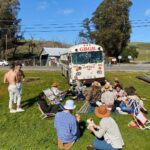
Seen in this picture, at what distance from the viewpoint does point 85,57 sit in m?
31.2

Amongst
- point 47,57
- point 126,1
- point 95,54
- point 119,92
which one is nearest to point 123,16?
point 126,1

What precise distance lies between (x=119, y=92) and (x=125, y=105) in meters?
2.52

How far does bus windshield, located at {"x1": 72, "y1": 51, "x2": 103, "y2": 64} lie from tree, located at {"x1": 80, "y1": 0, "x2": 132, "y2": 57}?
61336mm

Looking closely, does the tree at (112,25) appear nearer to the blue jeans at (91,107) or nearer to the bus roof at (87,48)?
the bus roof at (87,48)

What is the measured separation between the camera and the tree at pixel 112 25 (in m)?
92.4

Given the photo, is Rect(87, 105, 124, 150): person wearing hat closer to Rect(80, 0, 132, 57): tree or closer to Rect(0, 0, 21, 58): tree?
Rect(80, 0, 132, 57): tree

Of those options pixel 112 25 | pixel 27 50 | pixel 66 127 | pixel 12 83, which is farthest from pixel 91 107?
pixel 27 50

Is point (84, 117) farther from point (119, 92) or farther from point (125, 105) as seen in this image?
point (119, 92)

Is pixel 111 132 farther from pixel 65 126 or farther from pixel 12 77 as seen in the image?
pixel 12 77

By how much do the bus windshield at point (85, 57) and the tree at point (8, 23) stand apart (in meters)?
67.4

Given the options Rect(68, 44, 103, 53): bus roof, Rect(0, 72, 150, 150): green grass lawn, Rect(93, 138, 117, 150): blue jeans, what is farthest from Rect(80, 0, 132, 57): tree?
Rect(93, 138, 117, 150): blue jeans

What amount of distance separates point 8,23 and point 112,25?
24826mm

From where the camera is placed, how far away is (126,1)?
9550 cm

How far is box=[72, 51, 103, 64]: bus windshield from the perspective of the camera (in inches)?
1226
